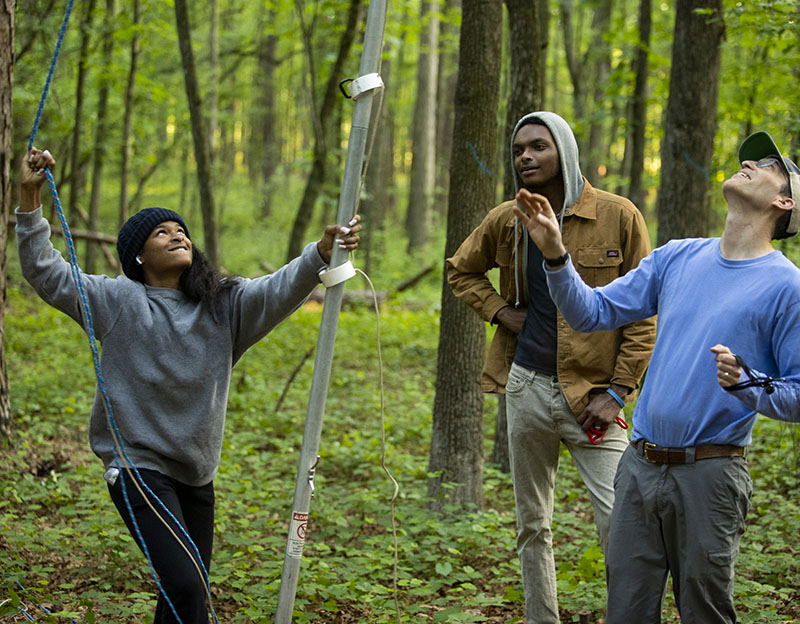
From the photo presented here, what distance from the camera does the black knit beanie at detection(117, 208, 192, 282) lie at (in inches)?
132

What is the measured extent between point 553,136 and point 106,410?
2279 mm

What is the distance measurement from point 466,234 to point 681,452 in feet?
10.9

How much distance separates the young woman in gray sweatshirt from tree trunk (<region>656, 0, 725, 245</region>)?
233 inches

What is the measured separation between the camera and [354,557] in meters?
5.30

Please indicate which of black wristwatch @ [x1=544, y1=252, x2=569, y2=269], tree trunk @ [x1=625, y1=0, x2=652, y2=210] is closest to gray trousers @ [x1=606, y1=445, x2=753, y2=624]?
black wristwatch @ [x1=544, y1=252, x2=569, y2=269]

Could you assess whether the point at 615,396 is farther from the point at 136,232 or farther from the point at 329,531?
the point at 329,531

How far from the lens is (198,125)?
9578mm

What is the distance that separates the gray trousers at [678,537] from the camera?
2.71 m

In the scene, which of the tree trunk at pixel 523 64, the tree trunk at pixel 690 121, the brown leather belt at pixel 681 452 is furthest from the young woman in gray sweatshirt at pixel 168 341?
the tree trunk at pixel 690 121

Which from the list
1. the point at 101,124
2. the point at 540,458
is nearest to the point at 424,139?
the point at 101,124

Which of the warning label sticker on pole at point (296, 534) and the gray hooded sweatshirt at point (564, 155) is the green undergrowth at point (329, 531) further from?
the gray hooded sweatshirt at point (564, 155)

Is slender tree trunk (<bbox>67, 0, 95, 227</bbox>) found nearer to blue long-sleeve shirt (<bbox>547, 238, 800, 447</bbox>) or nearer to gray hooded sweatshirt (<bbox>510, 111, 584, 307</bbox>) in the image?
gray hooded sweatshirt (<bbox>510, 111, 584, 307</bbox>)

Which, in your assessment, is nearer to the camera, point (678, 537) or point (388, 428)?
point (678, 537)

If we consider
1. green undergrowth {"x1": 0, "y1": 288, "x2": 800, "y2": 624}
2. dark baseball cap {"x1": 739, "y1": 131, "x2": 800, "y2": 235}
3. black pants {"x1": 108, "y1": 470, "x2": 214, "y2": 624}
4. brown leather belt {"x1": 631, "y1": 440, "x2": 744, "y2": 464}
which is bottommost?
green undergrowth {"x1": 0, "y1": 288, "x2": 800, "y2": 624}
